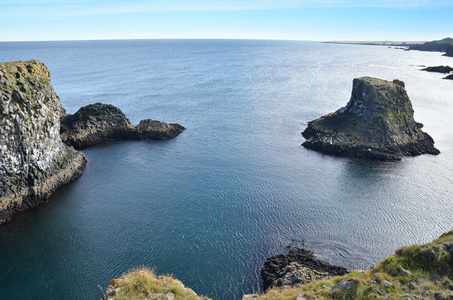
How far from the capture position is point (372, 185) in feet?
171

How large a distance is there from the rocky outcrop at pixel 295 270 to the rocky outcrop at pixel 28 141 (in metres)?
35.4

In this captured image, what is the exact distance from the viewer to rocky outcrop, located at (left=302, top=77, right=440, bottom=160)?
64500 mm

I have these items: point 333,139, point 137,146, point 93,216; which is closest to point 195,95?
point 137,146

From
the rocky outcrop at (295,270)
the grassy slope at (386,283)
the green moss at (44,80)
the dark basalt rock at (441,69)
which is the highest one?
the dark basalt rock at (441,69)

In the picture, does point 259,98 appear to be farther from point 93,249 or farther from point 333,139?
point 93,249

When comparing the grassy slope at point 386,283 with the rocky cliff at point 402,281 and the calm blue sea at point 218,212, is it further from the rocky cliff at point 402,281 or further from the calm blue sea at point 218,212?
the calm blue sea at point 218,212

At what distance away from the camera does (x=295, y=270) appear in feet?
100

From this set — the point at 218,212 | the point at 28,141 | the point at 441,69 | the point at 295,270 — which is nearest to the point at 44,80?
the point at 28,141

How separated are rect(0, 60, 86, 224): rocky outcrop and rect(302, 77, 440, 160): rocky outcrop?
50.4 metres

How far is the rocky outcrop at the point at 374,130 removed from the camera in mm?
64500

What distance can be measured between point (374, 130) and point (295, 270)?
4786 cm

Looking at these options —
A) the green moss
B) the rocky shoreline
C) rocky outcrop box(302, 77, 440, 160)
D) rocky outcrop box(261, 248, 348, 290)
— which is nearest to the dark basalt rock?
rocky outcrop box(302, 77, 440, 160)

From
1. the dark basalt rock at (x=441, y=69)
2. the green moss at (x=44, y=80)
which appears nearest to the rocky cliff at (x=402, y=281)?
the green moss at (x=44, y=80)

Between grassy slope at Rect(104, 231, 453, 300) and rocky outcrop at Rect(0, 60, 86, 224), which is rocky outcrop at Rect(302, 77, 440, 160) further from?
rocky outcrop at Rect(0, 60, 86, 224)
